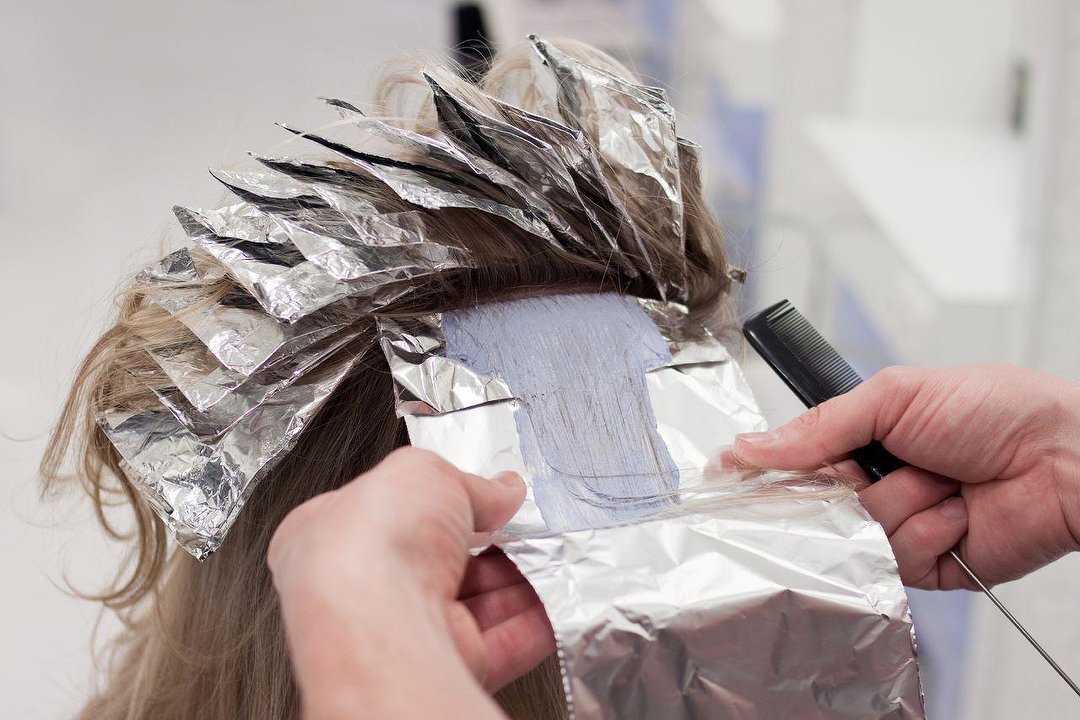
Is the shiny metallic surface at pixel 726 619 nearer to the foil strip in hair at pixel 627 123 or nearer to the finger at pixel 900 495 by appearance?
the finger at pixel 900 495

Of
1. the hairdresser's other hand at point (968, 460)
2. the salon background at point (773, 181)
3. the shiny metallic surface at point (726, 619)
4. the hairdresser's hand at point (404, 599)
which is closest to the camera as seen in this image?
the hairdresser's hand at point (404, 599)

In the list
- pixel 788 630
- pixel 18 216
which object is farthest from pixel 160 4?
pixel 788 630

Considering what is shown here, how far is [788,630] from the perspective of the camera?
579mm

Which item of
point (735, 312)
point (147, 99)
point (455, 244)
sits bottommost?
point (735, 312)

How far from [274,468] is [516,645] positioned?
0.26 meters

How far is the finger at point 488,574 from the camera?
1.99 feet

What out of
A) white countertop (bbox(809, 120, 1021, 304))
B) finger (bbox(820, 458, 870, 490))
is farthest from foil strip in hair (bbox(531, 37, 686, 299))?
white countertop (bbox(809, 120, 1021, 304))

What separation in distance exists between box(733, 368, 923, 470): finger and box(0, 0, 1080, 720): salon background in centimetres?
27

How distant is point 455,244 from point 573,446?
0.18 m

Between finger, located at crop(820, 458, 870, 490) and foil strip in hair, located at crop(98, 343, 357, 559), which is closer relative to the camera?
foil strip in hair, located at crop(98, 343, 357, 559)

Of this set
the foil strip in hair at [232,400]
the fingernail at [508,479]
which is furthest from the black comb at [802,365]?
the foil strip in hair at [232,400]

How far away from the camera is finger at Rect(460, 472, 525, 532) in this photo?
0.57 meters

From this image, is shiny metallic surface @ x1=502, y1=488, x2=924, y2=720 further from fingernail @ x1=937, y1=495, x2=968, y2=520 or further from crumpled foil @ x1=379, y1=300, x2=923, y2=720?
fingernail @ x1=937, y1=495, x2=968, y2=520

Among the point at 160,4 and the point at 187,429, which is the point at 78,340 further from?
the point at 160,4
